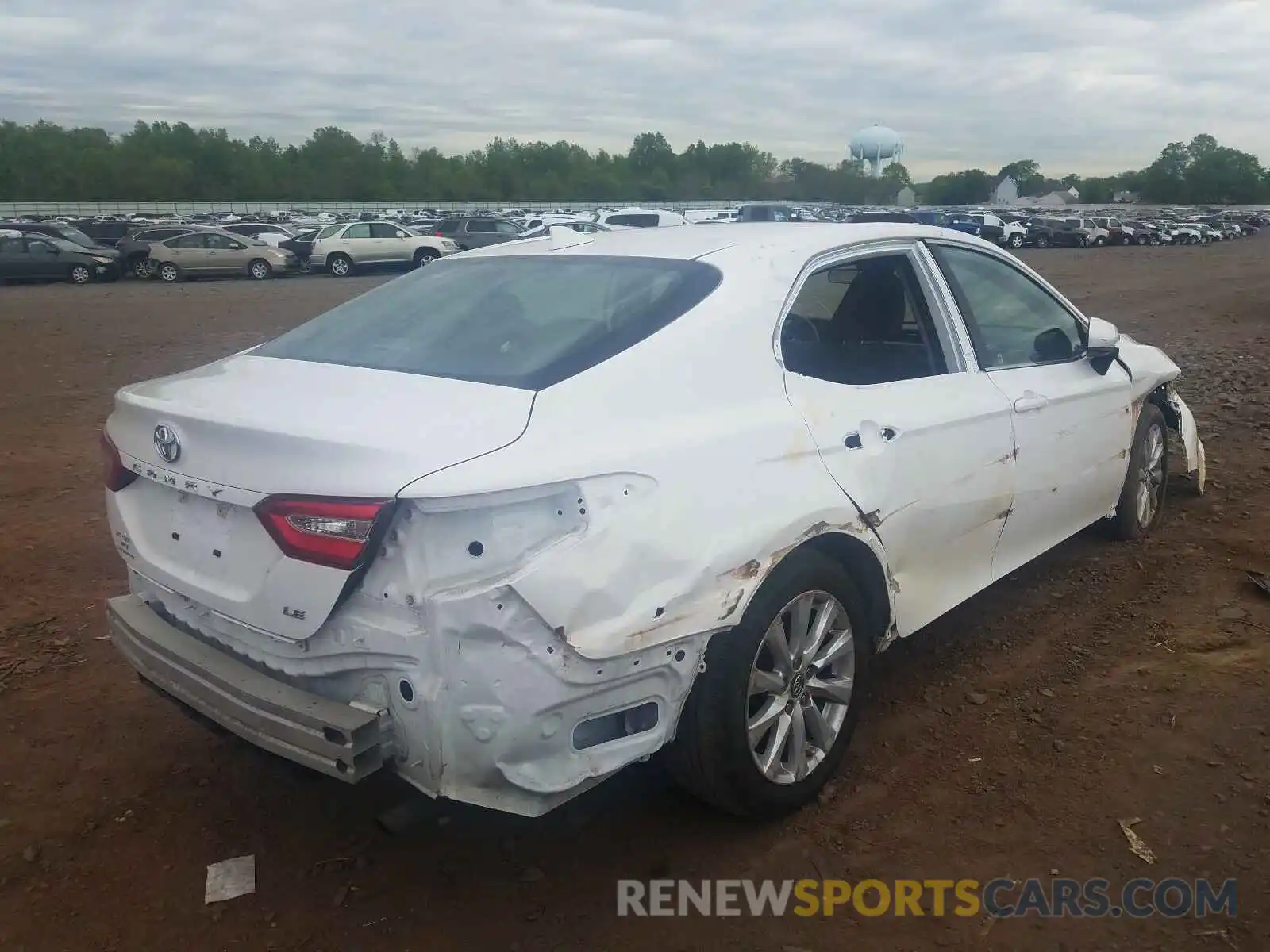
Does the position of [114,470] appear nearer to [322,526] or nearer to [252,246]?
[322,526]

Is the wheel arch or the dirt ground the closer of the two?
the dirt ground

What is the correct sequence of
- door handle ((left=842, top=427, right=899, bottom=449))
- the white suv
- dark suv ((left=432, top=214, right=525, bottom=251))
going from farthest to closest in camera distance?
dark suv ((left=432, top=214, right=525, bottom=251))
the white suv
door handle ((left=842, top=427, right=899, bottom=449))

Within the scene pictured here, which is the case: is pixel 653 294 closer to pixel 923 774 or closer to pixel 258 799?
pixel 923 774

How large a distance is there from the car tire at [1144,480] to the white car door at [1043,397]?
0.23 m

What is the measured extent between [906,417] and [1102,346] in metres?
1.58

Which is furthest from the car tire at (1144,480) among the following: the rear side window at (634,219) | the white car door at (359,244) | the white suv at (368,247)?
the white car door at (359,244)

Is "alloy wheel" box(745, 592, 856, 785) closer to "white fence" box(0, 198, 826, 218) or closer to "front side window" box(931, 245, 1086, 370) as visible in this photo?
"front side window" box(931, 245, 1086, 370)

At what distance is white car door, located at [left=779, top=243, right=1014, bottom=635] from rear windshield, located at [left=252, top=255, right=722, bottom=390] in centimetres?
46

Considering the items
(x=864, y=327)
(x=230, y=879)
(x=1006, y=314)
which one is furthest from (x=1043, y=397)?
(x=230, y=879)

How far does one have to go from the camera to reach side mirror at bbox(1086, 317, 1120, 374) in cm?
434

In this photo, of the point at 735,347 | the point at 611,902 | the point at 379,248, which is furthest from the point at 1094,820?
the point at 379,248

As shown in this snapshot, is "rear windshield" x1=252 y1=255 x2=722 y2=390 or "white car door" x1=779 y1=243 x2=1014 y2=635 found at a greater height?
"rear windshield" x1=252 y1=255 x2=722 y2=390

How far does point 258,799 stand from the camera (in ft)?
10.5

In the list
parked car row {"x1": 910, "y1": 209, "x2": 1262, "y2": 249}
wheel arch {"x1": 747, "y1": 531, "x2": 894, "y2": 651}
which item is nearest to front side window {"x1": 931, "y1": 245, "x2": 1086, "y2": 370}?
wheel arch {"x1": 747, "y1": 531, "x2": 894, "y2": 651}
